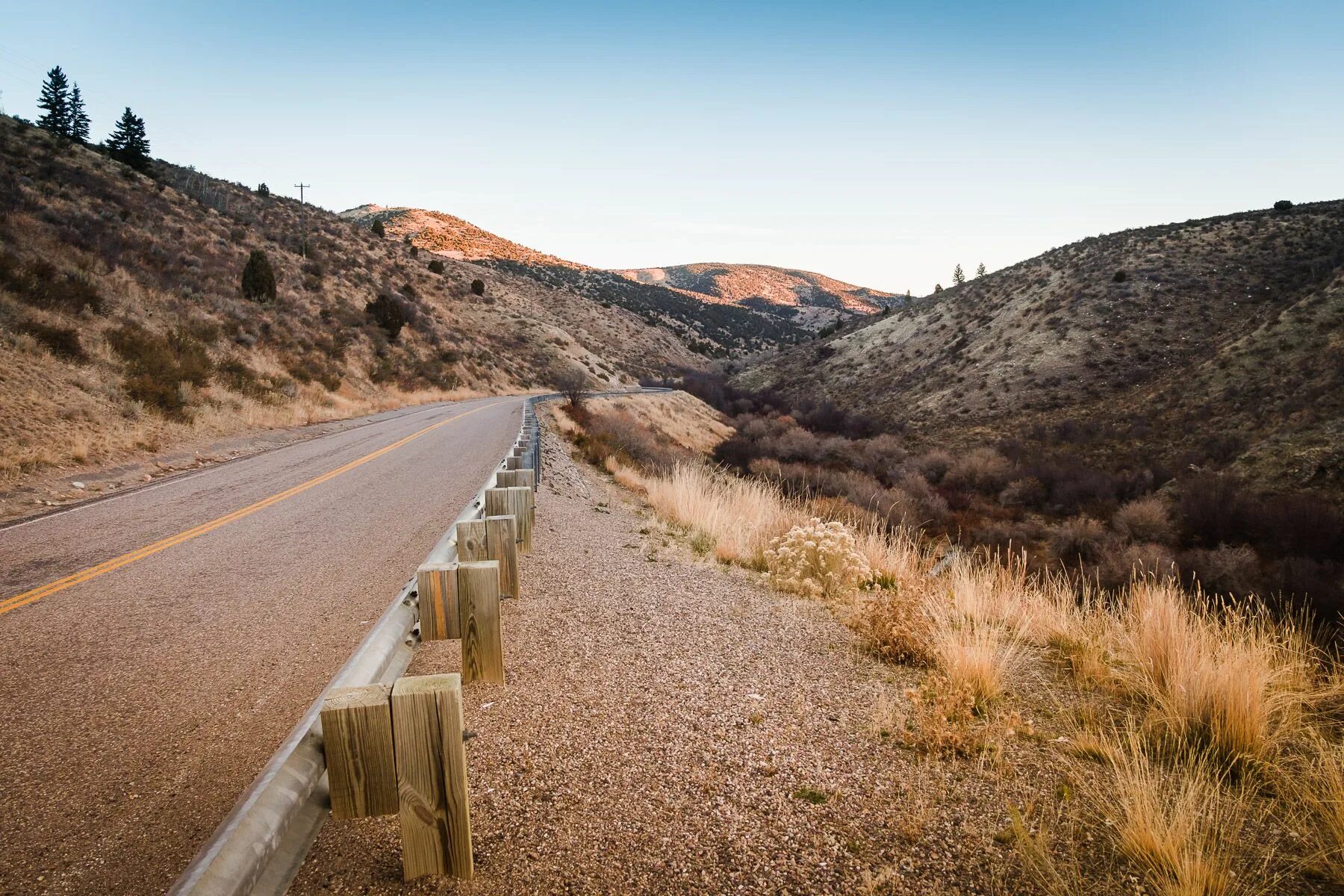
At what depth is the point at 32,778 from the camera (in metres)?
2.71

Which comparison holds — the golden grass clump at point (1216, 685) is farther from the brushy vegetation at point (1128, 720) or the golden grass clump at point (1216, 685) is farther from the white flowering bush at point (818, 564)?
the white flowering bush at point (818, 564)

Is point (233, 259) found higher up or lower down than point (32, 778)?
higher up

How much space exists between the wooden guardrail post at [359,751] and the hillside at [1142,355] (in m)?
22.3

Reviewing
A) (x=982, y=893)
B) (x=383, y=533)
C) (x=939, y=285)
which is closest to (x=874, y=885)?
(x=982, y=893)

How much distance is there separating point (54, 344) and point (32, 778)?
15.0 metres

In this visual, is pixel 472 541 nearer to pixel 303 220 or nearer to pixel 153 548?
pixel 153 548

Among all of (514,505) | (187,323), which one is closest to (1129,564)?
(514,505)

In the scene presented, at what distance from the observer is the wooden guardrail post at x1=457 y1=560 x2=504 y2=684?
336 centimetres

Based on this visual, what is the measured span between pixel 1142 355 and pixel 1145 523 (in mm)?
24207

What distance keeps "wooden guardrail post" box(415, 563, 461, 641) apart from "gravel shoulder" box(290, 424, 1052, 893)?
51 centimetres

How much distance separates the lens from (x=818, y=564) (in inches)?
278

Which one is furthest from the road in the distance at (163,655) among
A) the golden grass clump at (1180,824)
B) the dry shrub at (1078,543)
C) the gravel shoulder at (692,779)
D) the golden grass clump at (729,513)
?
the dry shrub at (1078,543)

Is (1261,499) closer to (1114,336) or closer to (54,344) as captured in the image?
(1114,336)

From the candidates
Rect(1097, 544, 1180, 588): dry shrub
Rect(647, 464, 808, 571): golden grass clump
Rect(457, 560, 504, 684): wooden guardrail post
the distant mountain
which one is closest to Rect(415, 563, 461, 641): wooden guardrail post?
Rect(457, 560, 504, 684): wooden guardrail post
